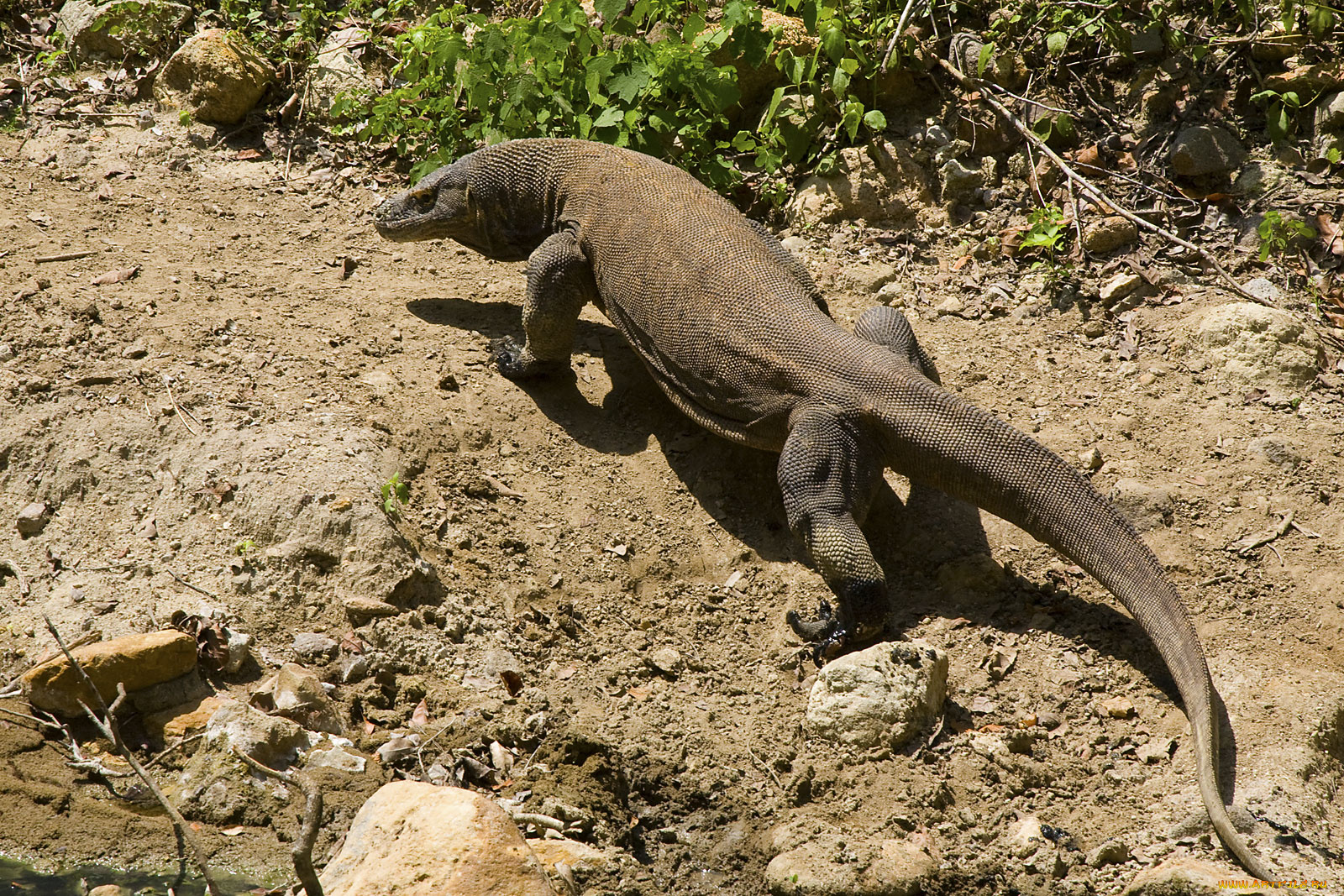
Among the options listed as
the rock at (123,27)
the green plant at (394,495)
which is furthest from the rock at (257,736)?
the rock at (123,27)

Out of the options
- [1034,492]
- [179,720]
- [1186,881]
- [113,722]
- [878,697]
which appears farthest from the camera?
[1034,492]

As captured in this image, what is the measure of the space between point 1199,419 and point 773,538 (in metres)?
2.20

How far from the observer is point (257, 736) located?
355 centimetres

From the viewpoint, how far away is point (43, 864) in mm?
3230

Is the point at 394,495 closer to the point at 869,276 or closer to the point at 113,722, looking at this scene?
the point at 113,722

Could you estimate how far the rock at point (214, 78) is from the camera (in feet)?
24.3

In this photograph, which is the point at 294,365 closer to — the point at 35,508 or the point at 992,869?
the point at 35,508

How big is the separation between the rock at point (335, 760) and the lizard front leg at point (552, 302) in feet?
7.90

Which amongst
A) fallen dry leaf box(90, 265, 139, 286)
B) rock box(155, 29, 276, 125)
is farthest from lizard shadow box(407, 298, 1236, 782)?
rock box(155, 29, 276, 125)

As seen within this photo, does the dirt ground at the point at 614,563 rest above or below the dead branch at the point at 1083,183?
below

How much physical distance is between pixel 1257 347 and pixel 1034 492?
6.10 ft

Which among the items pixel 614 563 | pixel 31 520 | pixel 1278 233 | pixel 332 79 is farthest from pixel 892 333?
pixel 332 79

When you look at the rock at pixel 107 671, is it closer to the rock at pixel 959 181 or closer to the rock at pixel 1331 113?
the rock at pixel 959 181

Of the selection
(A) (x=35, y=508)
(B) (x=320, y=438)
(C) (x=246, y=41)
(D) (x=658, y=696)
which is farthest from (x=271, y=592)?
(C) (x=246, y=41)
